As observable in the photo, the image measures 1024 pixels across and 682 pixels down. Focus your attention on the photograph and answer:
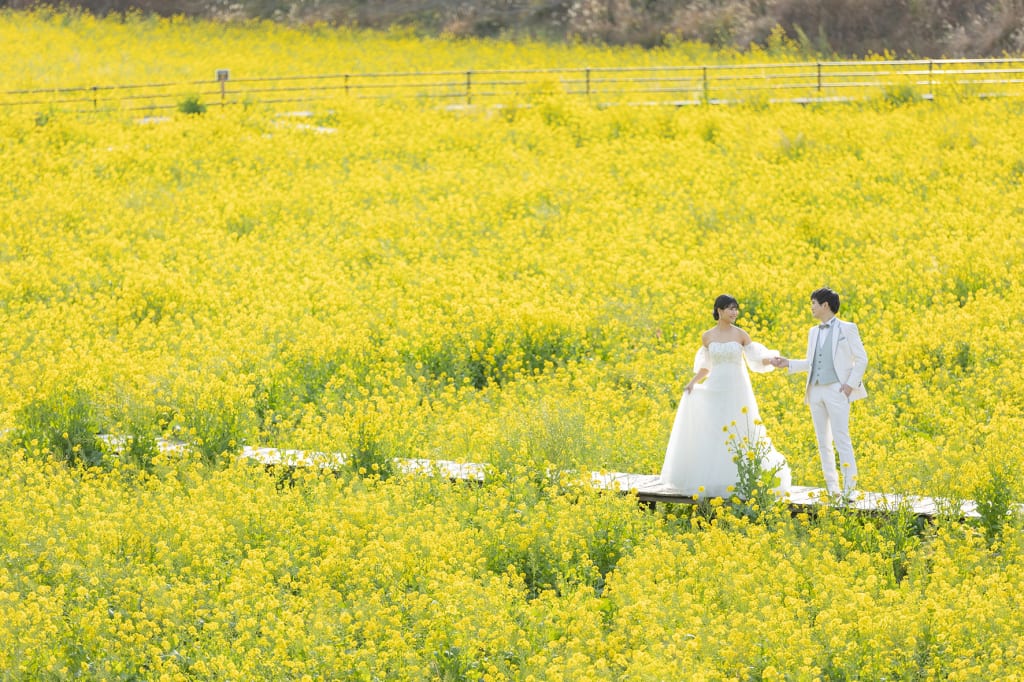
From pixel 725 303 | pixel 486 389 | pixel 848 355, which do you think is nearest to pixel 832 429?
pixel 848 355

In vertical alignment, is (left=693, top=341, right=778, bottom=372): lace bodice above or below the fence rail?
below

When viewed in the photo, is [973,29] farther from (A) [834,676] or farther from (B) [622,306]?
(A) [834,676]

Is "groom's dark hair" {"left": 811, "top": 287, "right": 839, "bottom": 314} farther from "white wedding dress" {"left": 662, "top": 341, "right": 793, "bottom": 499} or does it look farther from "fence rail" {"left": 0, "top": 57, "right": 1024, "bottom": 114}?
"fence rail" {"left": 0, "top": 57, "right": 1024, "bottom": 114}

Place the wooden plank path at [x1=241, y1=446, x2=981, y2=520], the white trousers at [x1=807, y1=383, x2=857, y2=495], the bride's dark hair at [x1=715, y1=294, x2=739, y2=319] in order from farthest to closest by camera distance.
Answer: the bride's dark hair at [x1=715, y1=294, x2=739, y2=319] < the white trousers at [x1=807, y1=383, x2=857, y2=495] < the wooden plank path at [x1=241, y1=446, x2=981, y2=520]

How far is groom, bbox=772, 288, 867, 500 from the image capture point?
889 centimetres

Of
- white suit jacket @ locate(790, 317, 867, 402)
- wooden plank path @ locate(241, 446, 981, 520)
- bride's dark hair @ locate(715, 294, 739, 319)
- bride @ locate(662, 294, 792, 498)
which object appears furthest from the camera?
bride @ locate(662, 294, 792, 498)

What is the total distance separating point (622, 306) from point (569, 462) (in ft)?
14.9

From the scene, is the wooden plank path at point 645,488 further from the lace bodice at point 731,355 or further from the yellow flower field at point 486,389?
the lace bodice at point 731,355

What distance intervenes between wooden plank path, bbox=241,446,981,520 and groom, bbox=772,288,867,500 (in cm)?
16

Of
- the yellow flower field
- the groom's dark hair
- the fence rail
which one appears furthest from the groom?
the fence rail

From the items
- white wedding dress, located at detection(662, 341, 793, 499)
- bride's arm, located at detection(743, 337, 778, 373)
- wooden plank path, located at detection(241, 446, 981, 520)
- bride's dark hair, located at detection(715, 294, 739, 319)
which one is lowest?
wooden plank path, located at detection(241, 446, 981, 520)

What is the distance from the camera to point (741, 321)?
1399cm

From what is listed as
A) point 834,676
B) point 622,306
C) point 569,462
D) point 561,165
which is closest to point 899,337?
point 622,306

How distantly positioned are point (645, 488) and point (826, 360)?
158 centimetres
